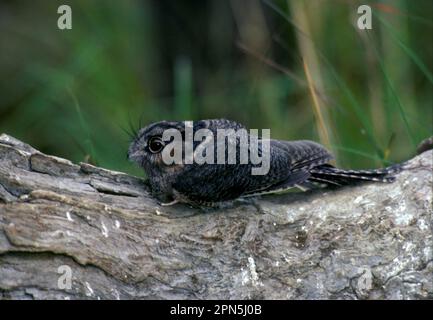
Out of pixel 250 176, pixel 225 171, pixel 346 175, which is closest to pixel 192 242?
pixel 225 171

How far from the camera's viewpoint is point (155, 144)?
4.65 m

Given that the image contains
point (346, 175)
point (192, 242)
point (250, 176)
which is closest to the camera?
point (192, 242)

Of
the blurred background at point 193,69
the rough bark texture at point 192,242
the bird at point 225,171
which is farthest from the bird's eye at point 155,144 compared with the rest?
the blurred background at point 193,69

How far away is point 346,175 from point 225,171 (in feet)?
2.64

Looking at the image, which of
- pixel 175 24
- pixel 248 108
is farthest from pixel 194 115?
pixel 175 24

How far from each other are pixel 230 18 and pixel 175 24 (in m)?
0.98

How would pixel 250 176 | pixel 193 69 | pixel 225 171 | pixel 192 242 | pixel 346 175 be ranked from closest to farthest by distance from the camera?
pixel 192 242
pixel 225 171
pixel 250 176
pixel 346 175
pixel 193 69

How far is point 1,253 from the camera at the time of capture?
155 inches

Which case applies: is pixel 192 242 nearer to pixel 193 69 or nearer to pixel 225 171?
pixel 225 171

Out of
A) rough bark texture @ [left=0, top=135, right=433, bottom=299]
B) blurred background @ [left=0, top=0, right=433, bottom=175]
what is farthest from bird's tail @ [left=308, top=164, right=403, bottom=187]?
blurred background @ [left=0, top=0, right=433, bottom=175]

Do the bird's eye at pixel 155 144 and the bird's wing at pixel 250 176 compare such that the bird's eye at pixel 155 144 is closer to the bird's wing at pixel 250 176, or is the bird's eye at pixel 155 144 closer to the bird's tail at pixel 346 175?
the bird's wing at pixel 250 176

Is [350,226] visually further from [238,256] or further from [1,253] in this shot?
[1,253]

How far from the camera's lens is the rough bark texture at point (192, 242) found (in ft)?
13.3

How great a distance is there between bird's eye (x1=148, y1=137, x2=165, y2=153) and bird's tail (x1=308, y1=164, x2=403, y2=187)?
93 cm
